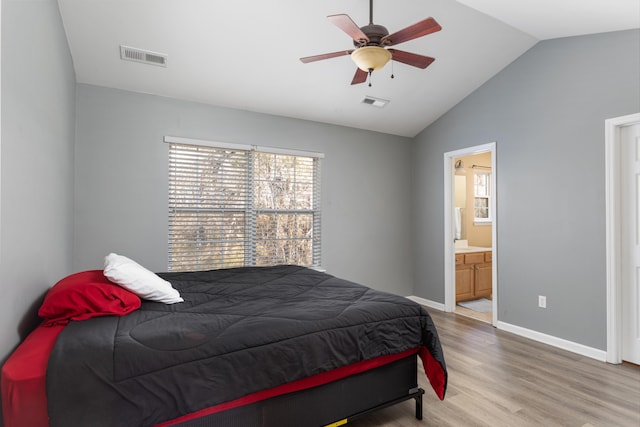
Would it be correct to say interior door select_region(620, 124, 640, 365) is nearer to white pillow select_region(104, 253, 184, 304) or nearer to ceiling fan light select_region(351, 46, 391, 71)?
ceiling fan light select_region(351, 46, 391, 71)

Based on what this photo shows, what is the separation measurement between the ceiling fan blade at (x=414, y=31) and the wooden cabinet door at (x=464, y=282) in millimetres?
3657

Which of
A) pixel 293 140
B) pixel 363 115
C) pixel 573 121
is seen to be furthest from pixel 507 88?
pixel 293 140

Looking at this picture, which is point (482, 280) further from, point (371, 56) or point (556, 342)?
point (371, 56)

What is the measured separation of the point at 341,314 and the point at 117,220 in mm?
2597

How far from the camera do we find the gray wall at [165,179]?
129 inches

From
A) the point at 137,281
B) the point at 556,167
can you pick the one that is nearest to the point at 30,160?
the point at 137,281

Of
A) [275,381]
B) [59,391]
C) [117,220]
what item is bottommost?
[275,381]

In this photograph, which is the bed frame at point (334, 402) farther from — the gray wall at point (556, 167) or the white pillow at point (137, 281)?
the gray wall at point (556, 167)

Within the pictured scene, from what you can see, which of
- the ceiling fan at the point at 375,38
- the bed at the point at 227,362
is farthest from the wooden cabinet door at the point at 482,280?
the ceiling fan at the point at 375,38

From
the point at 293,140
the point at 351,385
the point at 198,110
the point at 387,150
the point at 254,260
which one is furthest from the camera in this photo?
the point at 387,150

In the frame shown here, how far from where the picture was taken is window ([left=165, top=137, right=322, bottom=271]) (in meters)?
3.70

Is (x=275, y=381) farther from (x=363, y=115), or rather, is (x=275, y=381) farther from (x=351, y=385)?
(x=363, y=115)

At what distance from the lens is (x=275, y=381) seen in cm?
162

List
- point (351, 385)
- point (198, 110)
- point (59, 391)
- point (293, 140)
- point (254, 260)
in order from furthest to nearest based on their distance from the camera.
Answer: point (293, 140) < point (254, 260) < point (198, 110) < point (351, 385) < point (59, 391)
